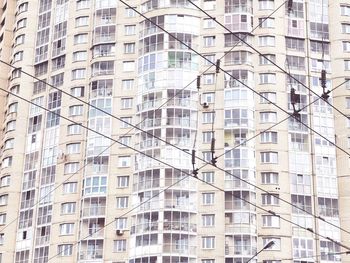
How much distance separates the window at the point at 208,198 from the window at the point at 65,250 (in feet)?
33.5

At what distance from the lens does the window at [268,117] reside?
49.7m

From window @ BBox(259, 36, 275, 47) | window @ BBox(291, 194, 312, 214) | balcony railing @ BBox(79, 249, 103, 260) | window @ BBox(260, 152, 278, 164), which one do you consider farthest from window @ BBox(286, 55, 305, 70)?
balcony railing @ BBox(79, 249, 103, 260)

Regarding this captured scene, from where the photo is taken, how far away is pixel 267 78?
51.0 metres

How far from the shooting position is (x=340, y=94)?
50.5 meters

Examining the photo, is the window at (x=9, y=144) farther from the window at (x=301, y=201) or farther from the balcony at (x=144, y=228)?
the window at (x=301, y=201)

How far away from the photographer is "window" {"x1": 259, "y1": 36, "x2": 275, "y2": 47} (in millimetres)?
52094

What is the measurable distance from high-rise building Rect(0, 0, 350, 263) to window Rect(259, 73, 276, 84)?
12 cm

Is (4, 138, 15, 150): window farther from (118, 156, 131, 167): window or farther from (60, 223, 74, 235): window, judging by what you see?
(118, 156, 131, 167): window

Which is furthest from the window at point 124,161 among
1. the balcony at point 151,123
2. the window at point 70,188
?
the window at point 70,188

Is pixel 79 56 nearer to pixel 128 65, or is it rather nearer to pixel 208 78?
pixel 128 65

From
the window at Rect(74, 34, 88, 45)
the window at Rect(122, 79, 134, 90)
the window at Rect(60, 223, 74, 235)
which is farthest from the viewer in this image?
the window at Rect(74, 34, 88, 45)

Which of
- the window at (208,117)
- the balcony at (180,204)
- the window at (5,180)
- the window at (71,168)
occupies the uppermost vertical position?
the window at (208,117)

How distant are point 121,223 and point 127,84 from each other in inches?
441

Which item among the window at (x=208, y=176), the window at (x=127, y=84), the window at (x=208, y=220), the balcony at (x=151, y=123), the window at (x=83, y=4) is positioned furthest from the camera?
the window at (x=83, y=4)
